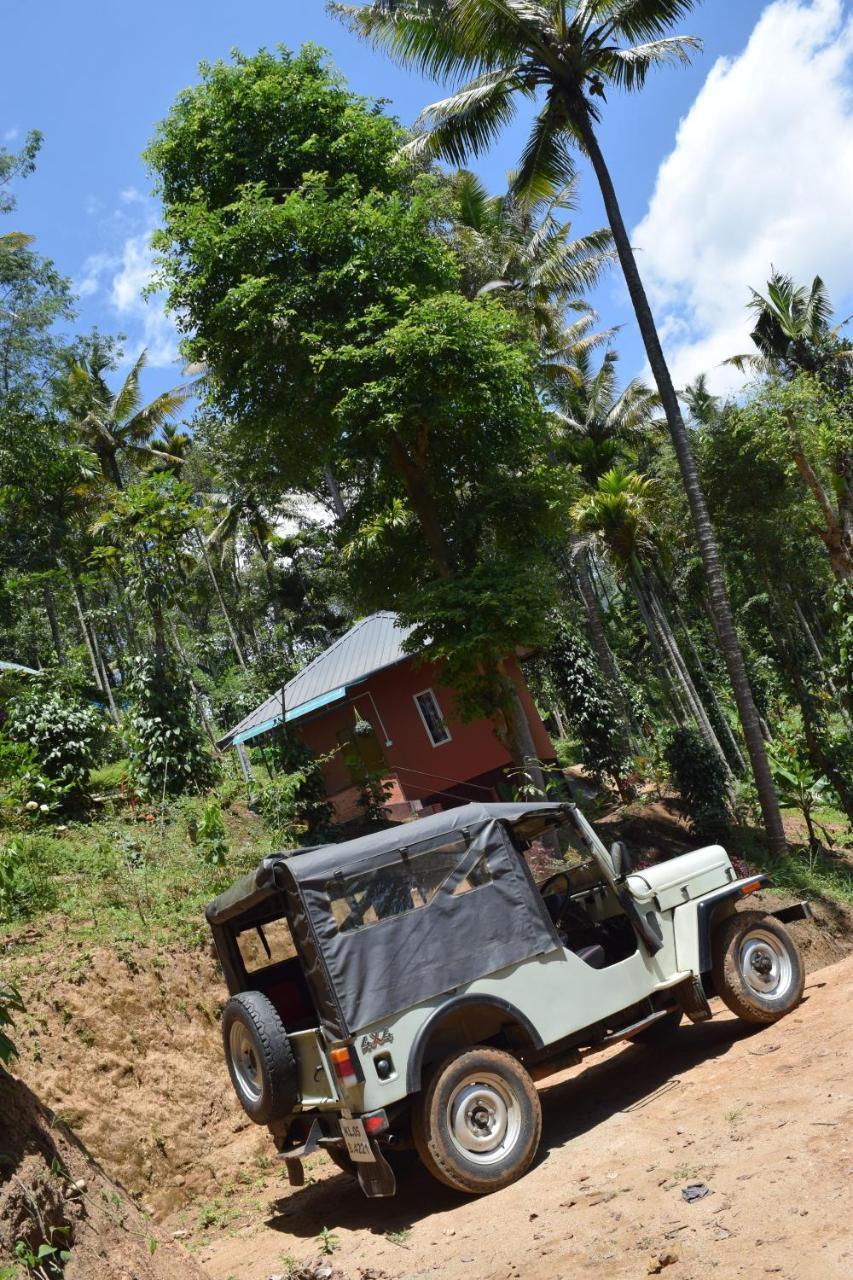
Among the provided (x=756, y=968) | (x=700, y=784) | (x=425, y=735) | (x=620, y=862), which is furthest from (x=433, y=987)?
(x=425, y=735)

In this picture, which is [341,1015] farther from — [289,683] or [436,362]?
[289,683]

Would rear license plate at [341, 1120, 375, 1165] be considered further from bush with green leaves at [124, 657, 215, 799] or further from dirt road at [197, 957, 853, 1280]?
bush with green leaves at [124, 657, 215, 799]

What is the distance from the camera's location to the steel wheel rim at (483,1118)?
6.62m

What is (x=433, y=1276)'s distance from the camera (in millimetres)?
5527

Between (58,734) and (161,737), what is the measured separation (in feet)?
5.54

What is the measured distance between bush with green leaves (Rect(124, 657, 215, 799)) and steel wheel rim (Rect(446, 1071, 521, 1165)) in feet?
35.0

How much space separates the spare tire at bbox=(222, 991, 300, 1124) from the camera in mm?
6758

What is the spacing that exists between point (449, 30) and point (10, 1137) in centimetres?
1846

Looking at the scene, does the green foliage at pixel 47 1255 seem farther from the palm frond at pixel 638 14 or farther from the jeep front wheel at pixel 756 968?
the palm frond at pixel 638 14

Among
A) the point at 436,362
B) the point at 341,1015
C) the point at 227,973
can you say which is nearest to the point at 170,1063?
the point at 227,973

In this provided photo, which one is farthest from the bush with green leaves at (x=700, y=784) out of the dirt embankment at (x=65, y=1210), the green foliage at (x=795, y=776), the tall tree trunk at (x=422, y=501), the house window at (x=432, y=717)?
the dirt embankment at (x=65, y=1210)

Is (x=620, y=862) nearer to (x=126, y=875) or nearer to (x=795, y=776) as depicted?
(x=126, y=875)

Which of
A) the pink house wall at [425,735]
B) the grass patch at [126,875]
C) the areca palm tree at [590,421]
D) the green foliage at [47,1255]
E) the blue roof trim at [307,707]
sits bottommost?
the green foliage at [47,1255]

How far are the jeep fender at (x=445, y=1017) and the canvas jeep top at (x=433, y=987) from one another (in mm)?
13
